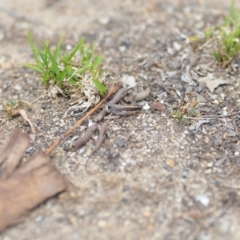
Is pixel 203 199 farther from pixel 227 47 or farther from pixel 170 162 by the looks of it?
pixel 227 47

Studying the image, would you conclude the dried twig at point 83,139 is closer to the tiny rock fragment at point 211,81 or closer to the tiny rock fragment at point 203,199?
the tiny rock fragment at point 203,199

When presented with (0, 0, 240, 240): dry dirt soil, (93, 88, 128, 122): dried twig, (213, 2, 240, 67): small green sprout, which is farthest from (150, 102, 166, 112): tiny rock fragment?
(213, 2, 240, 67): small green sprout

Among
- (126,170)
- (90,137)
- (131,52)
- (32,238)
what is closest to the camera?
(32,238)

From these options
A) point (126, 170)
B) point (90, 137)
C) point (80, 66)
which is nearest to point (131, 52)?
point (80, 66)

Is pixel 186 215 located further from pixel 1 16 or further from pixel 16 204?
pixel 1 16

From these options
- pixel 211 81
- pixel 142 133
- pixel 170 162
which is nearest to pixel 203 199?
pixel 170 162
